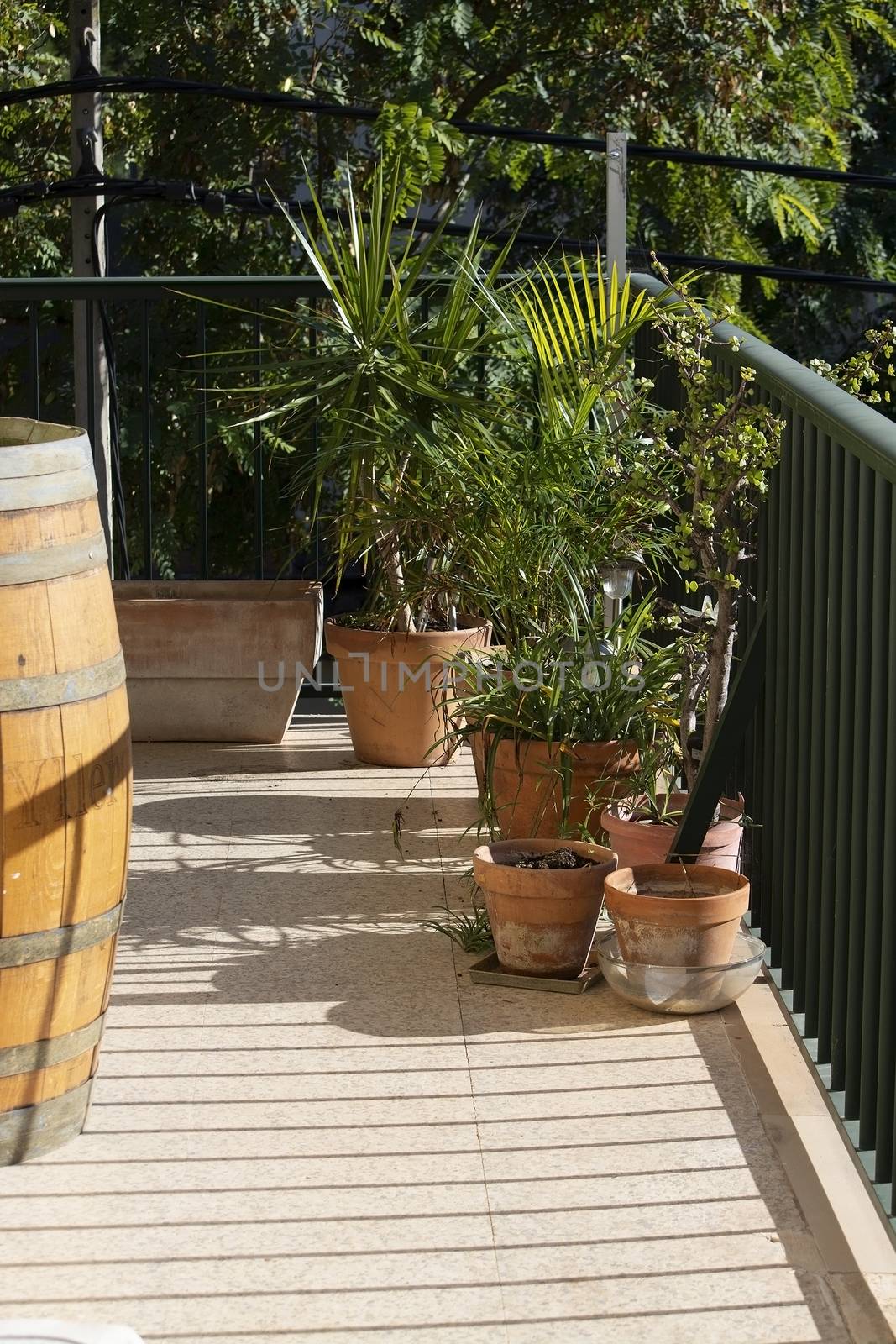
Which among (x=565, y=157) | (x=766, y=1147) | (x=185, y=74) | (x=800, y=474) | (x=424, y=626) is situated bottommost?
(x=766, y=1147)

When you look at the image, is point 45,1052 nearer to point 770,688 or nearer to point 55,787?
point 55,787

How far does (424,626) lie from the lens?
4.82 m

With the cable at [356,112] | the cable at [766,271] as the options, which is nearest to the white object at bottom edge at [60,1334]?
the cable at [766,271]

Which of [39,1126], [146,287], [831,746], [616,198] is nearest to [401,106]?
[146,287]

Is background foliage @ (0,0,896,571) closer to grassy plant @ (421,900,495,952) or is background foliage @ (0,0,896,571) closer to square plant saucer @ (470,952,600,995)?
grassy plant @ (421,900,495,952)

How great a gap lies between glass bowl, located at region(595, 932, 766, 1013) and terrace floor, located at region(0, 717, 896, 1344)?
41 millimetres

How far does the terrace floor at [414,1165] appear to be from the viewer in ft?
6.99

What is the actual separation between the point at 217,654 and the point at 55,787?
249cm

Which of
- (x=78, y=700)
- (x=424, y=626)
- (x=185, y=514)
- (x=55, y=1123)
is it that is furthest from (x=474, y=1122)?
(x=185, y=514)

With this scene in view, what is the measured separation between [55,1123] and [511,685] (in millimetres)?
1536

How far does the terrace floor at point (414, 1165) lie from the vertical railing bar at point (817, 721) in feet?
0.76

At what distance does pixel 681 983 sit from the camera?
302 centimetres

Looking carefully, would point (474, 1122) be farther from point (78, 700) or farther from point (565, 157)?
point (565, 157)

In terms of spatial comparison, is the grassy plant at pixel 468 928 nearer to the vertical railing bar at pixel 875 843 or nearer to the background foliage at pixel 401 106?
the vertical railing bar at pixel 875 843
